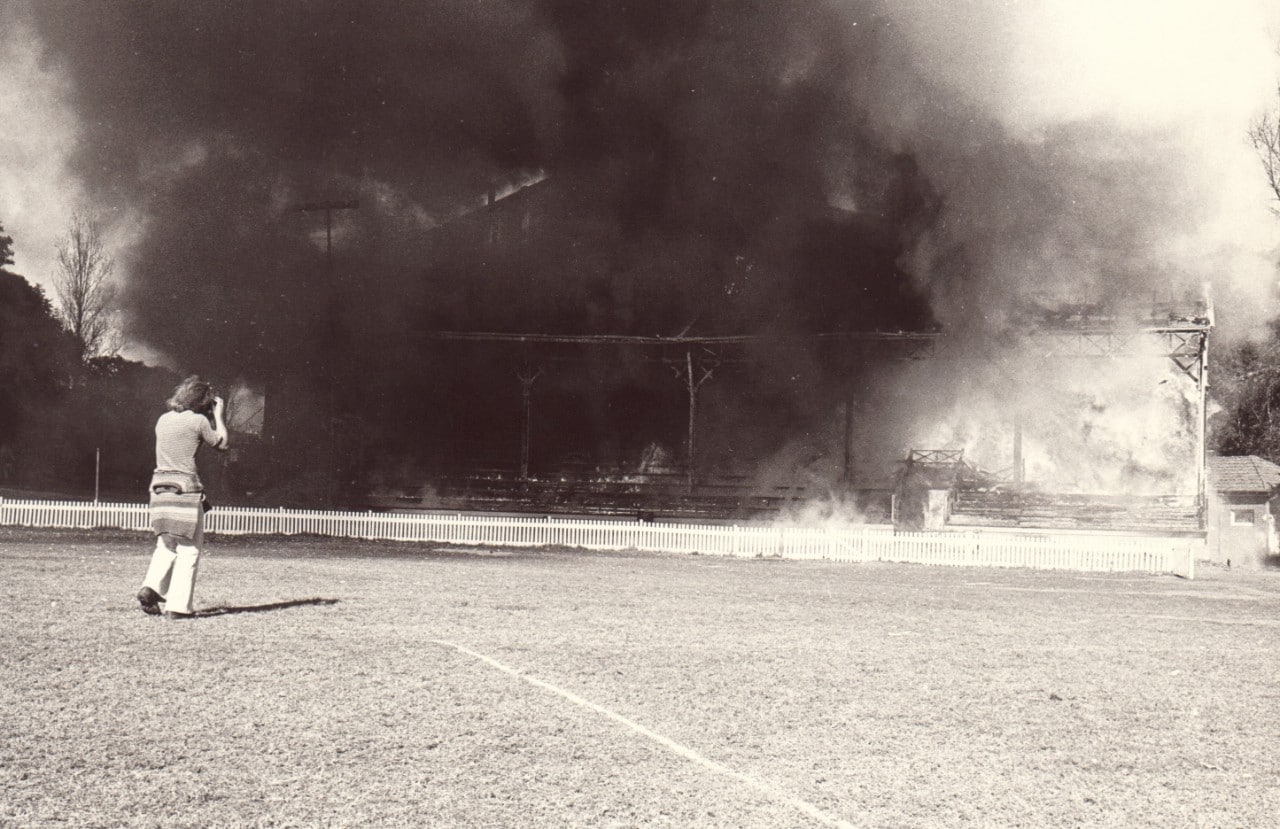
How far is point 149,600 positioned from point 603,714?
3.48 metres

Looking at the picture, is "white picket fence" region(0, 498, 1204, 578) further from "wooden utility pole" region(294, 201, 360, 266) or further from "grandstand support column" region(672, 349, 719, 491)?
"wooden utility pole" region(294, 201, 360, 266)

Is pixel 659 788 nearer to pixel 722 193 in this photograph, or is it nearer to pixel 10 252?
pixel 722 193

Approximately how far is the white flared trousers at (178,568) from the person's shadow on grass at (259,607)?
34cm

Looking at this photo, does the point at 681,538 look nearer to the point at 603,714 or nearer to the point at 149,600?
the point at 149,600

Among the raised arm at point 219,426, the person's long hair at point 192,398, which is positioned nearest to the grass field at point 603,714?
the raised arm at point 219,426

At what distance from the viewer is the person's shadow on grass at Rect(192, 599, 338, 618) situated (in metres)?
7.50

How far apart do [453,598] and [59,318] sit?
31.3 metres

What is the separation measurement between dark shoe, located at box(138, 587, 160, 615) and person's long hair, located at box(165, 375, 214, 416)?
3.75ft

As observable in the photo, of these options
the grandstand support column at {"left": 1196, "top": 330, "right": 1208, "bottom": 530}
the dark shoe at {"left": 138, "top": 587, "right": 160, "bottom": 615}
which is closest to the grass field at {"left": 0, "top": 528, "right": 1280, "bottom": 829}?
the dark shoe at {"left": 138, "top": 587, "right": 160, "bottom": 615}

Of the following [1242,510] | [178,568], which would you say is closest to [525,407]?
[1242,510]

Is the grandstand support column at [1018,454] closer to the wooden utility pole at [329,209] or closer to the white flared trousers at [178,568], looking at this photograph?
the wooden utility pole at [329,209]

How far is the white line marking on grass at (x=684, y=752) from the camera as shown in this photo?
143 inches

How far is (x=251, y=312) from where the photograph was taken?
28359 millimetres

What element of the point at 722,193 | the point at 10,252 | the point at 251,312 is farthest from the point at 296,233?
the point at 722,193
